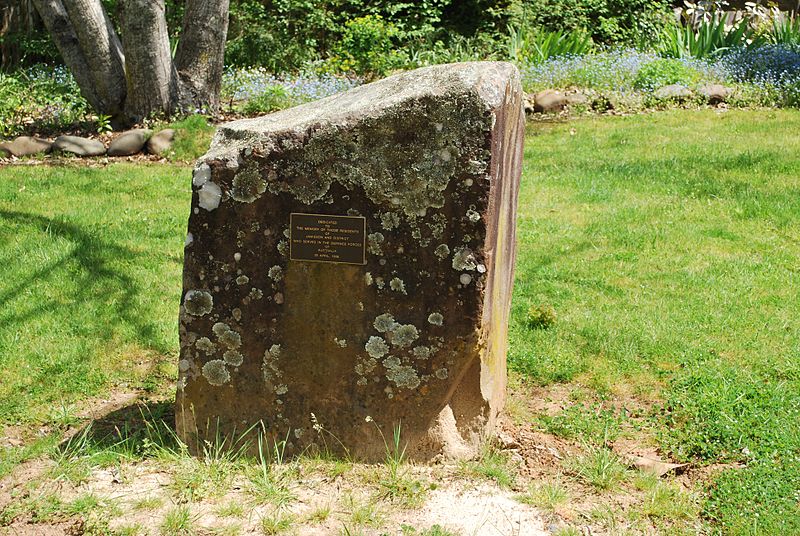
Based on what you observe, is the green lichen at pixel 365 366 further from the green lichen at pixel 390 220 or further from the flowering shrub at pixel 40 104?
the flowering shrub at pixel 40 104

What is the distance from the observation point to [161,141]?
9867 millimetres

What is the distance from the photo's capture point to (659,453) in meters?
4.28

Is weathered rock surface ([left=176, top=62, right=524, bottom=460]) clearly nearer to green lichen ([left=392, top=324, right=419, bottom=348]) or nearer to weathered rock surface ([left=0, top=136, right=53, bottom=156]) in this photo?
green lichen ([left=392, top=324, right=419, bottom=348])

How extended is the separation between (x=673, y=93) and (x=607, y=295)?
713cm

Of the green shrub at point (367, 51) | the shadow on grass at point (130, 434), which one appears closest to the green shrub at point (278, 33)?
the green shrub at point (367, 51)

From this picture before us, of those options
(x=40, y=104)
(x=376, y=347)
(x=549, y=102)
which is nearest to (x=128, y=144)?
(x=40, y=104)

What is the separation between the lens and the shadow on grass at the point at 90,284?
565 cm

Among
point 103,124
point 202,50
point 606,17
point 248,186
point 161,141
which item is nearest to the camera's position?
point 248,186

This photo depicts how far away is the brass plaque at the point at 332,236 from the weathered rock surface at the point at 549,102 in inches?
339

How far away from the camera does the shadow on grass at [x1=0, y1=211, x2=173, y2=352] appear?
222 inches

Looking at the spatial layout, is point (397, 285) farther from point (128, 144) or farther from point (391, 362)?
point (128, 144)

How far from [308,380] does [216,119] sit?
7704 millimetres

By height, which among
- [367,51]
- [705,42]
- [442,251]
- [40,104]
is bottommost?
[442,251]

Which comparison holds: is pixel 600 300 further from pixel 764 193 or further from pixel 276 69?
pixel 276 69
